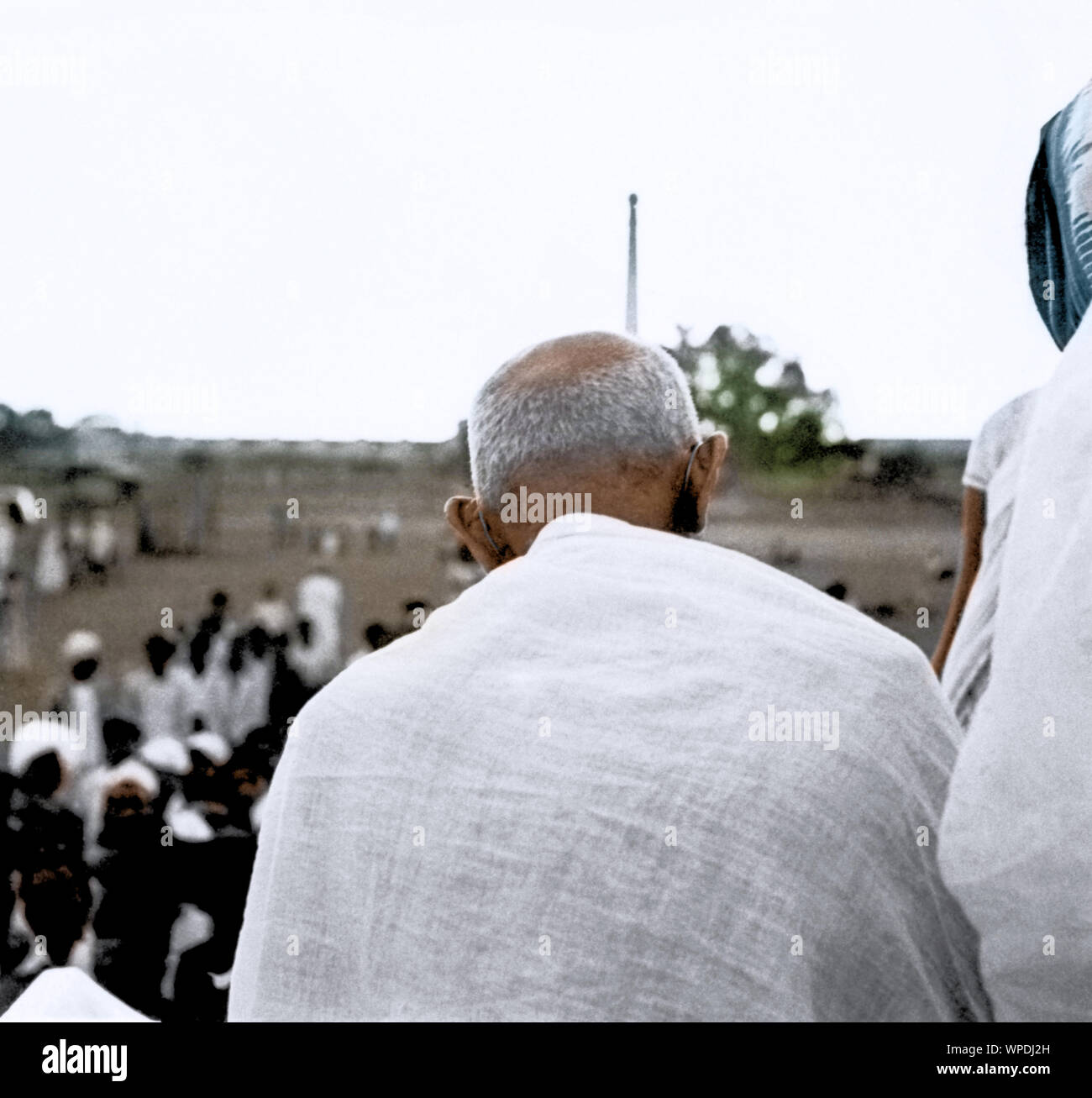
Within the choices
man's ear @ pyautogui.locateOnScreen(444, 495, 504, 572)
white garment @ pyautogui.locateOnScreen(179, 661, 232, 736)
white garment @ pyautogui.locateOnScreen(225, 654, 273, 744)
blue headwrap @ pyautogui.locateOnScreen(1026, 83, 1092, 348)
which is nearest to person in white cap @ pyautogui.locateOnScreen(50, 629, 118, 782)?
white garment @ pyautogui.locateOnScreen(179, 661, 232, 736)

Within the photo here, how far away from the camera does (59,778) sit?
3893 mm

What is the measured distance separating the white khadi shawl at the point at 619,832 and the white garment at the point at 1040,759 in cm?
16

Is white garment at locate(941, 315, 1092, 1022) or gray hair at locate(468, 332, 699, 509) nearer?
white garment at locate(941, 315, 1092, 1022)

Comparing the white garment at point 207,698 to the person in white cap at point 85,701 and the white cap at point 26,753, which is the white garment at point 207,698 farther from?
the white cap at point 26,753

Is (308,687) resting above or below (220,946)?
below

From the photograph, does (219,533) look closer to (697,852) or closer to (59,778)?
(59,778)

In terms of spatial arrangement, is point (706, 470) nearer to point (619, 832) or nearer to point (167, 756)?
point (619, 832)

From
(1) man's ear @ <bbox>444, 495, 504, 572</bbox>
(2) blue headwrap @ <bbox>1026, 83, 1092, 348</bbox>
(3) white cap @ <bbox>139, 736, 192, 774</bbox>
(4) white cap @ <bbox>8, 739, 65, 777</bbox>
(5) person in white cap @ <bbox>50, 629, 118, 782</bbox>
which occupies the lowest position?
(5) person in white cap @ <bbox>50, 629, 118, 782</bbox>

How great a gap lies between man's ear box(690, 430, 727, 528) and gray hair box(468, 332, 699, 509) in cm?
2

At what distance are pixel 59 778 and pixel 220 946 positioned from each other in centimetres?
118

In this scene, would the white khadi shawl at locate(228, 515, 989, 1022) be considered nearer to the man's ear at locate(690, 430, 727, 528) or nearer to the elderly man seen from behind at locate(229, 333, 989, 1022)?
the elderly man seen from behind at locate(229, 333, 989, 1022)

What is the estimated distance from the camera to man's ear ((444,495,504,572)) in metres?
1.31
